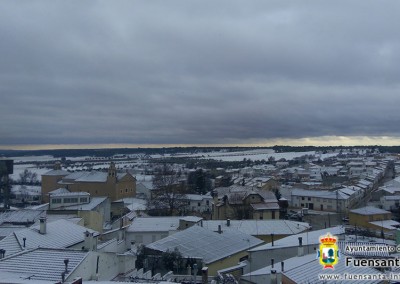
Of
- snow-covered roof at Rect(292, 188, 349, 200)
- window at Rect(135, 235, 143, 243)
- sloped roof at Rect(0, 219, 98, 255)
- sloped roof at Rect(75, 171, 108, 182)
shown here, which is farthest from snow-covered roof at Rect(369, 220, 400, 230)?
sloped roof at Rect(75, 171, 108, 182)

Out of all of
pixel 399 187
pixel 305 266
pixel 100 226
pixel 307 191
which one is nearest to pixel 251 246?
pixel 305 266

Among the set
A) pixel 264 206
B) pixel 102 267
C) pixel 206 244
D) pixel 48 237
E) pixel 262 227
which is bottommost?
pixel 264 206

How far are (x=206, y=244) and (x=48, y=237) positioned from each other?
7523 millimetres

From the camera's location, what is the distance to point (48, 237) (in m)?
Result: 19.5

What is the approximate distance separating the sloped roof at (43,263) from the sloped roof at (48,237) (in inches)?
140

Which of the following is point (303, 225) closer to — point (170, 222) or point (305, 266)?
point (170, 222)

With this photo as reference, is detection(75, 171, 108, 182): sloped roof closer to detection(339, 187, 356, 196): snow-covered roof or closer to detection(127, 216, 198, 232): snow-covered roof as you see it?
detection(127, 216, 198, 232): snow-covered roof

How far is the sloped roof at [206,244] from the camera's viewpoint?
2075 centimetres

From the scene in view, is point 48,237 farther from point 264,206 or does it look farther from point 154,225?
point 264,206

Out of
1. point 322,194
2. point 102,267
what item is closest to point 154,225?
point 102,267

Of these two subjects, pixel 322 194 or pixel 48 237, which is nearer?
pixel 48 237

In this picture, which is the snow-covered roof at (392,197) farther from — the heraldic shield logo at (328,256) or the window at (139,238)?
the heraldic shield logo at (328,256)

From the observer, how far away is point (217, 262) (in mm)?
20234

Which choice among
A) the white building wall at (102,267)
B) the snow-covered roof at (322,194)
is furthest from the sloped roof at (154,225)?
the snow-covered roof at (322,194)
